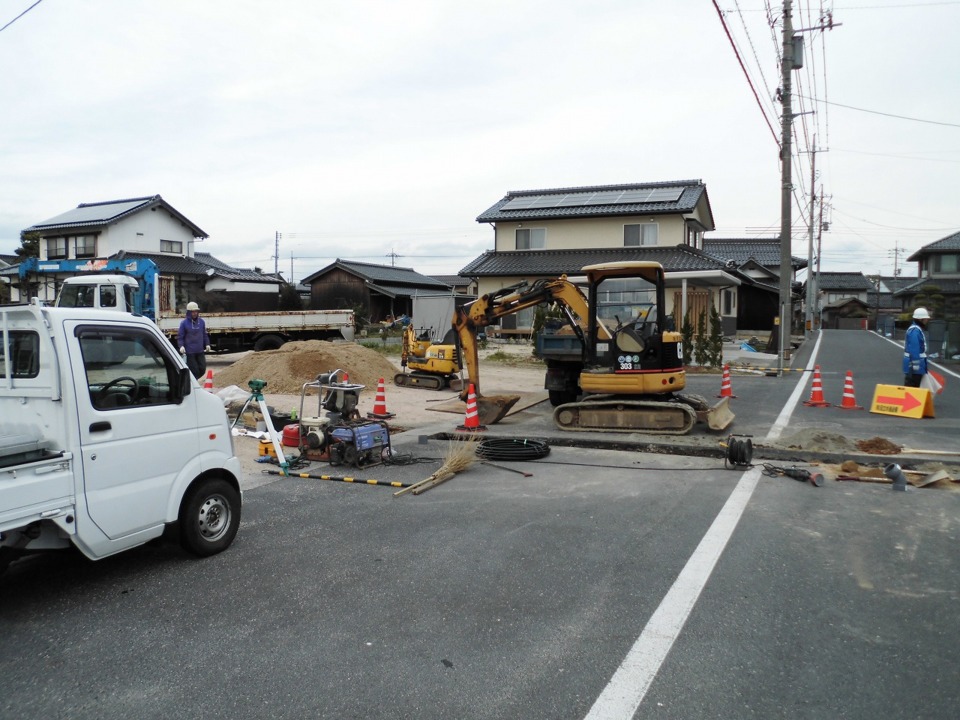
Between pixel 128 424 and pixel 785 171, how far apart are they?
21.5 metres

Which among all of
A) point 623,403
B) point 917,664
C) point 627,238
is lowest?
point 917,664

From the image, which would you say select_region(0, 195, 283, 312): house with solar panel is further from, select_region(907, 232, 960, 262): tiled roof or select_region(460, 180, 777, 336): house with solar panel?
select_region(907, 232, 960, 262): tiled roof

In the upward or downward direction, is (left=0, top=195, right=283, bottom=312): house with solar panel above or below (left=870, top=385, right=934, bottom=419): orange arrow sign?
above

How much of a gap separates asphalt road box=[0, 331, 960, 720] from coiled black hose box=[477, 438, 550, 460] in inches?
72.4

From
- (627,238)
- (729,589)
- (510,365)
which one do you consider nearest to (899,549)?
(729,589)

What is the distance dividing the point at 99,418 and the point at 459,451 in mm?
4673

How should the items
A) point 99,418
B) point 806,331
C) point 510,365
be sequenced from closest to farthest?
point 99,418 < point 510,365 < point 806,331

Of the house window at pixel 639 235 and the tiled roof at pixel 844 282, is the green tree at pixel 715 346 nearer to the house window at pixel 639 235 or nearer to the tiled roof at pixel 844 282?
the house window at pixel 639 235

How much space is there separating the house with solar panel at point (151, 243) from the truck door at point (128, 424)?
98.1 feet

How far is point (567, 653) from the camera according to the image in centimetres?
389

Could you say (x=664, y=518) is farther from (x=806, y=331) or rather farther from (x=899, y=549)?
(x=806, y=331)

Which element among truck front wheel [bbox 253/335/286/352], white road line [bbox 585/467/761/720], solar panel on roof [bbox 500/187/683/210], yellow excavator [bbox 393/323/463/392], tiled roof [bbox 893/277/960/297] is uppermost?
solar panel on roof [bbox 500/187/683/210]

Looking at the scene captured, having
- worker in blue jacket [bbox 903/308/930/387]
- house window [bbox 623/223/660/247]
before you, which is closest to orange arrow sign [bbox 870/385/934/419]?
worker in blue jacket [bbox 903/308/930/387]

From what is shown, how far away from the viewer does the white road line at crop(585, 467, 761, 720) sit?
3.38 m
